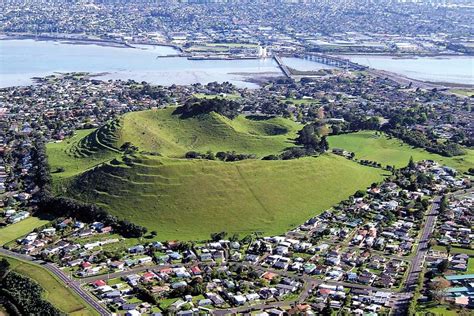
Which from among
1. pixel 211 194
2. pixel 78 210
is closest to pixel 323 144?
pixel 211 194

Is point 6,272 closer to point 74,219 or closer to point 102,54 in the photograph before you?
point 74,219

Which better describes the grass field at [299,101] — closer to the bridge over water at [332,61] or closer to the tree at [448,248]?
the bridge over water at [332,61]

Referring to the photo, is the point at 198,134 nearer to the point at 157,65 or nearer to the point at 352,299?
the point at 352,299

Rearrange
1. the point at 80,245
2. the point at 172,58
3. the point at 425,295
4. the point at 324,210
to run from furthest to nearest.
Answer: the point at 172,58 < the point at 324,210 < the point at 80,245 < the point at 425,295

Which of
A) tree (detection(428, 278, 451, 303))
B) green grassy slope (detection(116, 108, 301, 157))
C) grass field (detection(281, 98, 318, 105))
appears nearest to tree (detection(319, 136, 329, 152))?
green grassy slope (detection(116, 108, 301, 157))

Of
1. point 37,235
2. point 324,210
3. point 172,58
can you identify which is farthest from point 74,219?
point 172,58

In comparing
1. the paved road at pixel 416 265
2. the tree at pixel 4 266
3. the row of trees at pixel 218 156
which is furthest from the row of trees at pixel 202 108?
the tree at pixel 4 266
